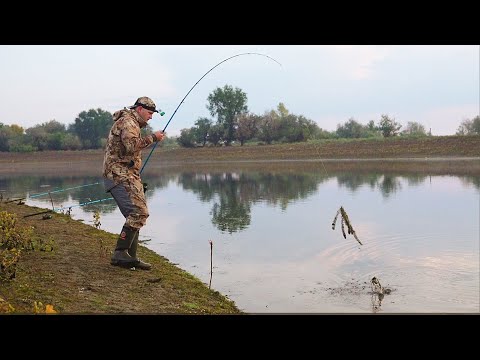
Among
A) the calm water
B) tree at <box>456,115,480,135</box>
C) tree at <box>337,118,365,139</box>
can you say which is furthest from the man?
tree at <box>337,118,365,139</box>

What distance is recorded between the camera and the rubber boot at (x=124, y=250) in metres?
6.48

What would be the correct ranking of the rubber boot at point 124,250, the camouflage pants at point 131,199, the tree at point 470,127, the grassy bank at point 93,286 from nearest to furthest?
the grassy bank at point 93,286 < the camouflage pants at point 131,199 < the rubber boot at point 124,250 < the tree at point 470,127

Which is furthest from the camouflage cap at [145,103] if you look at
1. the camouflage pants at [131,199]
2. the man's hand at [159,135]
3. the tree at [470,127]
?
the tree at [470,127]

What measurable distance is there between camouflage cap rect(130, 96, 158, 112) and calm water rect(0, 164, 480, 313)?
9.05 ft

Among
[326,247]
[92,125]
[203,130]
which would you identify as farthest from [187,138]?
[326,247]

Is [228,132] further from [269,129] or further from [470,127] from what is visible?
[470,127]

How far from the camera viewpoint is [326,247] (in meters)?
9.61

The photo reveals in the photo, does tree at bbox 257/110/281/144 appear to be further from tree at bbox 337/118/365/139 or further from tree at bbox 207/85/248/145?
tree at bbox 337/118/365/139

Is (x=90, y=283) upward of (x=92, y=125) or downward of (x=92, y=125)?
downward

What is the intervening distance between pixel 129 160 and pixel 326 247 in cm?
484

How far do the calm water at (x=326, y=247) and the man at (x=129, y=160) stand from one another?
168 cm

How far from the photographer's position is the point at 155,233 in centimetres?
1178

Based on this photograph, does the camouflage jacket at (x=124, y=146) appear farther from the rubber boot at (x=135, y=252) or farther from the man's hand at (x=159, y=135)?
the rubber boot at (x=135, y=252)
